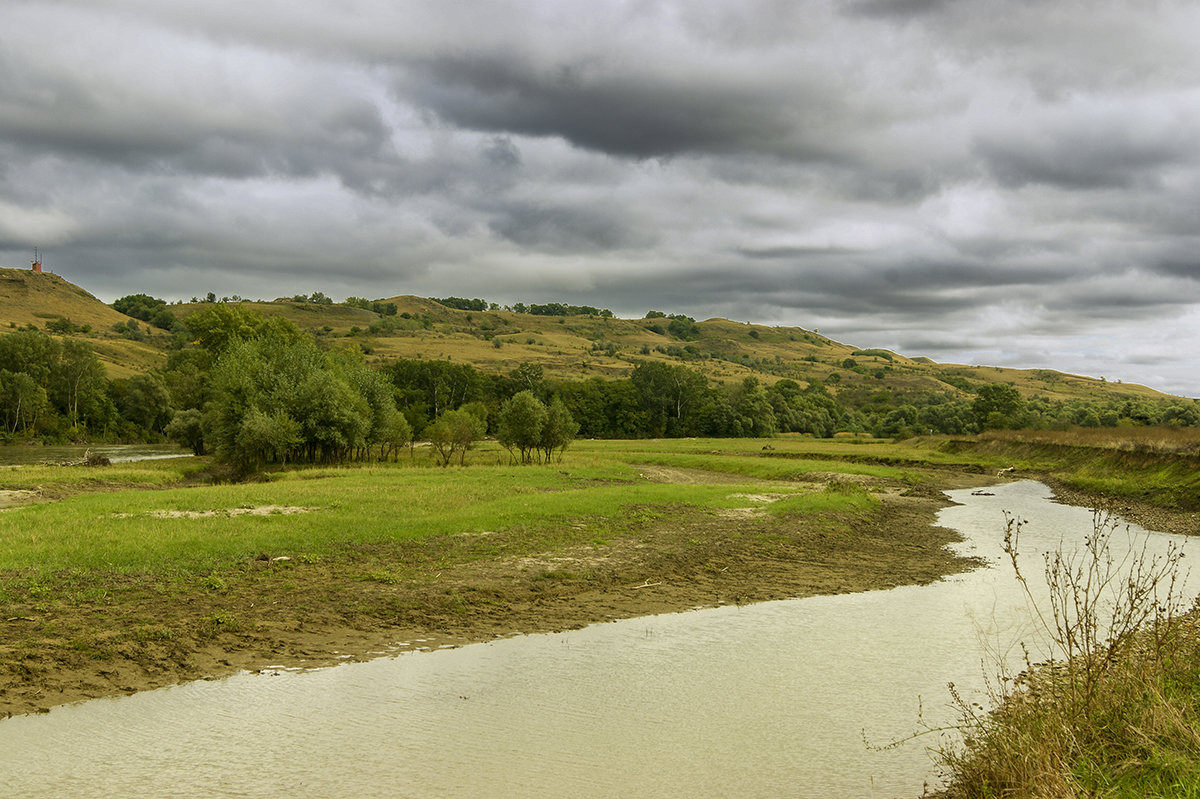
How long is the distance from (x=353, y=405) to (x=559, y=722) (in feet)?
168

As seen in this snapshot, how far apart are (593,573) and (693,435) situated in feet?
344

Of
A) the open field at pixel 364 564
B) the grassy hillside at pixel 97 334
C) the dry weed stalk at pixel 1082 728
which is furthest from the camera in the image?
the grassy hillside at pixel 97 334

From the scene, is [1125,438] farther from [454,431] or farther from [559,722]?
[559,722]

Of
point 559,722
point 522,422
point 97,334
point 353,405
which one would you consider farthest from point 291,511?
point 97,334

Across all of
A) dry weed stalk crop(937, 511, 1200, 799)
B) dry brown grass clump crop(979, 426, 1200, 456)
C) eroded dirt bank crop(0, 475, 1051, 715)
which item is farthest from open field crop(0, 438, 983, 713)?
dry brown grass clump crop(979, 426, 1200, 456)

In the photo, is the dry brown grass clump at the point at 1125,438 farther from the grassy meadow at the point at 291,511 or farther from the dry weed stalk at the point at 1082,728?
the dry weed stalk at the point at 1082,728

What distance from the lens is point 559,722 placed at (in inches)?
462

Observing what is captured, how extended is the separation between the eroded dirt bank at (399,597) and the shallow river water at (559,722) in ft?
3.59

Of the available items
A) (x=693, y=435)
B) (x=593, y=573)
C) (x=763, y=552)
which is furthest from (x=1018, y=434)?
(x=593, y=573)

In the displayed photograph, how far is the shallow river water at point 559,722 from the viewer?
9695 millimetres

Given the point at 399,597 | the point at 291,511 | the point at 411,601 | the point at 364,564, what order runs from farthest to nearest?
the point at 291,511, the point at 364,564, the point at 399,597, the point at 411,601

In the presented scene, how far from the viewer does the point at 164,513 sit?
26844 millimetres

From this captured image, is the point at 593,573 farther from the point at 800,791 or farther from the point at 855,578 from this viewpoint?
the point at 800,791

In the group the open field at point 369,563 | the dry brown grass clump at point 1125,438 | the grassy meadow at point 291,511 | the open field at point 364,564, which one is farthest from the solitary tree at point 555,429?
the dry brown grass clump at point 1125,438
